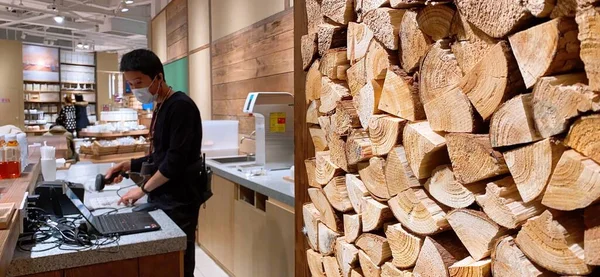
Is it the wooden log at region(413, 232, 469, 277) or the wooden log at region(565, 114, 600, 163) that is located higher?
the wooden log at region(565, 114, 600, 163)

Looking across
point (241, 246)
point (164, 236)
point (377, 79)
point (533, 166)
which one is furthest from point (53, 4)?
point (533, 166)

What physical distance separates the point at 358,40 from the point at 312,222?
29.9 inches

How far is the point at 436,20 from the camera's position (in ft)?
3.66

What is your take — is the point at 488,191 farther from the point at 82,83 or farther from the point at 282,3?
the point at 82,83

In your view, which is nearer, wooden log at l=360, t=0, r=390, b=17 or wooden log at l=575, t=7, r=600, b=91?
wooden log at l=575, t=7, r=600, b=91

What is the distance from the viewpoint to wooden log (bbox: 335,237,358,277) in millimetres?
1541

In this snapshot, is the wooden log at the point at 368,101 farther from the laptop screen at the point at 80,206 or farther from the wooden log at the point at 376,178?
the laptop screen at the point at 80,206

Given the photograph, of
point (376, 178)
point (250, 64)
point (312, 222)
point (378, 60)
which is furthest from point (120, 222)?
point (250, 64)

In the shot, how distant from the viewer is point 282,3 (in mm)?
3645

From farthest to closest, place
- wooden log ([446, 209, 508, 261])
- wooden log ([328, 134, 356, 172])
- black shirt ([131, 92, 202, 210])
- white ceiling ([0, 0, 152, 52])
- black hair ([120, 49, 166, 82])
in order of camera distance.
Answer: white ceiling ([0, 0, 152, 52]), black hair ([120, 49, 166, 82]), black shirt ([131, 92, 202, 210]), wooden log ([328, 134, 356, 172]), wooden log ([446, 209, 508, 261])

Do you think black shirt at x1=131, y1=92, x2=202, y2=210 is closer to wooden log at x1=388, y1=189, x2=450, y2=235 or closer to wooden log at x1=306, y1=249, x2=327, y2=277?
wooden log at x1=306, y1=249, x2=327, y2=277

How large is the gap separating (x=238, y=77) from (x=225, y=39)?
21.4 inches

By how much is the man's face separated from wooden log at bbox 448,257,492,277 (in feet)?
6.20

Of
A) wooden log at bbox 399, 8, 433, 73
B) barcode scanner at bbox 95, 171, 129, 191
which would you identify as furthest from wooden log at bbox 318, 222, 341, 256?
barcode scanner at bbox 95, 171, 129, 191
